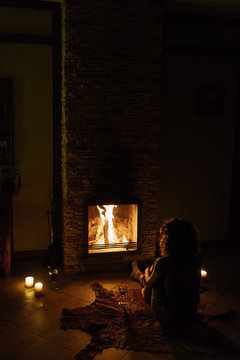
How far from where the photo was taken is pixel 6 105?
4.04 metres

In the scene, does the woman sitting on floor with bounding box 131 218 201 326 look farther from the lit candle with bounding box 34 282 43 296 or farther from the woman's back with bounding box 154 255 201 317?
the lit candle with bounding box 34 282 43 296

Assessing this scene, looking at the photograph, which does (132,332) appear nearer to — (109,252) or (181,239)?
(181,239)

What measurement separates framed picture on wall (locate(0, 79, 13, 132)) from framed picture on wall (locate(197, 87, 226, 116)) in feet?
7.24

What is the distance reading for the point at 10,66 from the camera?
4031 millimetres

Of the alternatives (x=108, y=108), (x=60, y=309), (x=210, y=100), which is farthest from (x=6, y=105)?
(x=210, y=100)

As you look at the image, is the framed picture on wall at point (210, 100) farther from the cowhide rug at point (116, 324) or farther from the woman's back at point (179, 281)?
the cowhide rug at point (116, 324)

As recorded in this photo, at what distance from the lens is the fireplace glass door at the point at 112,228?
156 inches

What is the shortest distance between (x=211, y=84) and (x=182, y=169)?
3.59 ft

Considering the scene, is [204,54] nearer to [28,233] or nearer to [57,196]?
[57,196]

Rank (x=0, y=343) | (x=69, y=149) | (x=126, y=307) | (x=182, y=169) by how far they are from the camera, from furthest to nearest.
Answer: (x=182, y=169)
(x=69, y=149)
(x=126, y=307)
(x=0, y=343)

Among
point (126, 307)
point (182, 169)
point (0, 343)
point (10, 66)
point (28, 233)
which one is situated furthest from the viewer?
point (182, 169)

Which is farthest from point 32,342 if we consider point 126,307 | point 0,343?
point 126,307

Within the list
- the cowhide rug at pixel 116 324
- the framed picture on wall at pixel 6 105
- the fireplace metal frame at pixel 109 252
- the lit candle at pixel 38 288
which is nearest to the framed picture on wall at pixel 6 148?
the framed picture on wall at pixel 6 105

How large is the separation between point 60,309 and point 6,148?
6.06 ft
